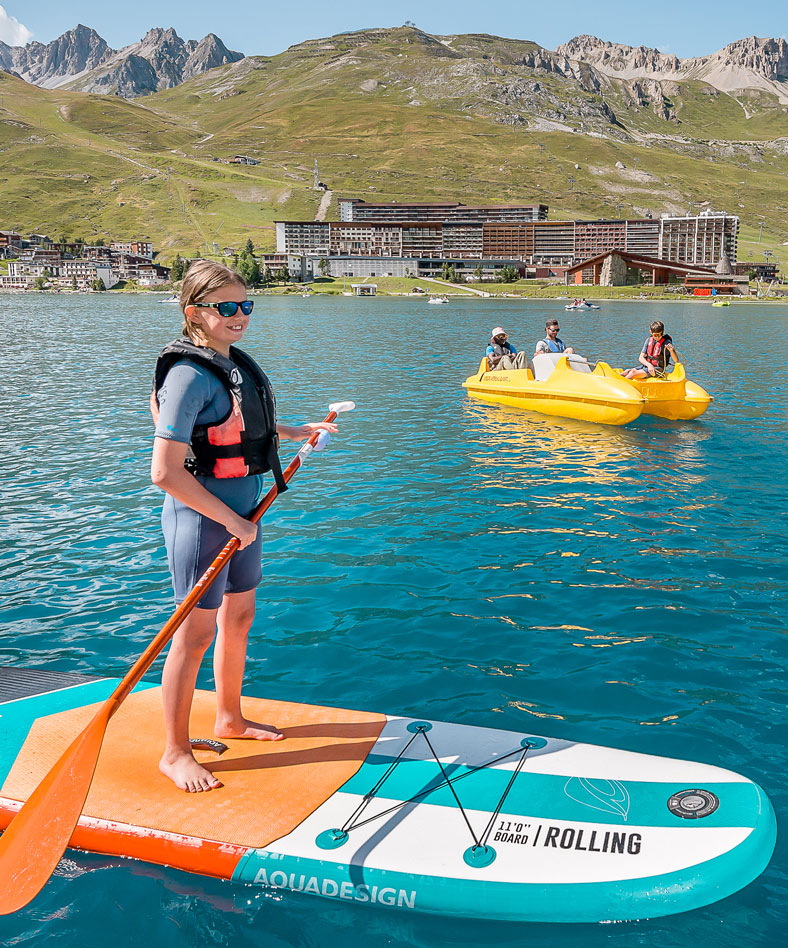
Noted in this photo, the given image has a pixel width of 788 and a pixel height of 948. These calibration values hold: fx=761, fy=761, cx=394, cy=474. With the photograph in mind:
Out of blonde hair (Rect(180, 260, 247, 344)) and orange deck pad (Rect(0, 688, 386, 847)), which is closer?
blonde hair (Rect(180, 260, 247, 344))

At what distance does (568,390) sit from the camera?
64.7 feet

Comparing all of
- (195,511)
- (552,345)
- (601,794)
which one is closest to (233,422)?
(195,511)

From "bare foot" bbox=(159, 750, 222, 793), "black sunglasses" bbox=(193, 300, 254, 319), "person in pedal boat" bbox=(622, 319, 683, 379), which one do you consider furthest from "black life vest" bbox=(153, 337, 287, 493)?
"person in pedal boat" bbox=(622, 319, 683, 379)

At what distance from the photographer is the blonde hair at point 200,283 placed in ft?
14.1

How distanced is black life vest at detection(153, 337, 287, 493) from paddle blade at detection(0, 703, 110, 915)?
58.8 inches

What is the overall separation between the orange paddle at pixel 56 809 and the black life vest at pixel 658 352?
712 inches

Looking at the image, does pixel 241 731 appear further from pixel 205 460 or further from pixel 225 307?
pixel 225 307

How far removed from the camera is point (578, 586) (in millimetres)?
9336

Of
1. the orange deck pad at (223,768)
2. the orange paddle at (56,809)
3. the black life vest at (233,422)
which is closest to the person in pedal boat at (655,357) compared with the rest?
the orange deck pad at (223,768)

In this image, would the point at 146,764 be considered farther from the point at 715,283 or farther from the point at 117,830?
the point at 715,283

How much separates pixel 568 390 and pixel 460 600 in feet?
39.3

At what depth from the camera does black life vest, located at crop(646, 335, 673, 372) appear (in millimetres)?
20234

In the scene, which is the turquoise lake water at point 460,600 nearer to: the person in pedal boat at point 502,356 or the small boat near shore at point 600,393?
the small boat near shore at point 600,393

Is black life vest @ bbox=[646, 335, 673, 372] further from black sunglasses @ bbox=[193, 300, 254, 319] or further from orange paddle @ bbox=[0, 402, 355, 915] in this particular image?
orange paddle @ bbox=[0, 402, 355, 915]
